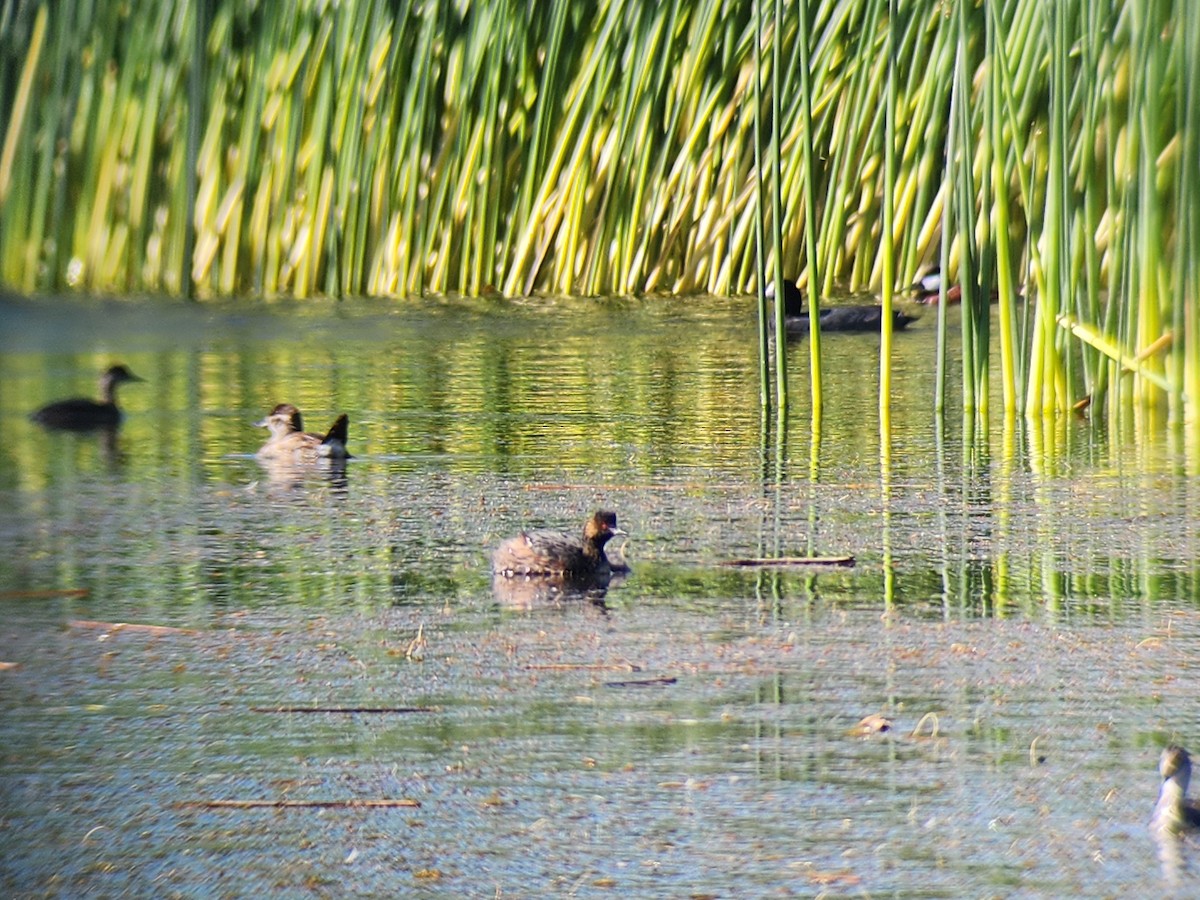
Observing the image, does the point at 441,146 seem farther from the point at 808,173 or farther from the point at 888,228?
the point at 808,173

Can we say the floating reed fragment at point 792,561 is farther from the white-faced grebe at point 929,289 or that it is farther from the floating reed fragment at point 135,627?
the white-faced grebe at point 929,289

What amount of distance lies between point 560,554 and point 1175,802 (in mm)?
1693

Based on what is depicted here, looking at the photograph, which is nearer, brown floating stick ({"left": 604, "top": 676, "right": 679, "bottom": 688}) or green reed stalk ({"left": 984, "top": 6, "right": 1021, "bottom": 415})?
brown floating stick ({"left": 604, "top": 676, "right": 679, "bottom": 688})

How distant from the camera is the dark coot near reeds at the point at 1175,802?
217cm

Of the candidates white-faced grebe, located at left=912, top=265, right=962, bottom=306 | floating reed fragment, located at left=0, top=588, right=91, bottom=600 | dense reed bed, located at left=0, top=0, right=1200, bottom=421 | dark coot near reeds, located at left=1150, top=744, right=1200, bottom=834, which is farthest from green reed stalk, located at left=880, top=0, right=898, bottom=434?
white-faced grebe, located at left=912, top=265, right=962, bottom=306

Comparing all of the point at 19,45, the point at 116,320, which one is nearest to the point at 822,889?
the point at 116,320

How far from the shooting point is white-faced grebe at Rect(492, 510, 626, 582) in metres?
3.70

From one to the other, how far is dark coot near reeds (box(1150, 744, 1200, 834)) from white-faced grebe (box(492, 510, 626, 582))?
5.41 ft

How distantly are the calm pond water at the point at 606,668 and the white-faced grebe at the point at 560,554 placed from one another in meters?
0.09

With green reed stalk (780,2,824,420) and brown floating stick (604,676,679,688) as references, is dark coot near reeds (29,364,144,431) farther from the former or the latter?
brown floating stick (604,676,679,688)

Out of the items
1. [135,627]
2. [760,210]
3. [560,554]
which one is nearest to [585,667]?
[560,554]

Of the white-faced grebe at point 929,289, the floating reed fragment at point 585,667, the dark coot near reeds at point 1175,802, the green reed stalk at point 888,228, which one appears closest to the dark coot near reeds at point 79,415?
the green reed stalk at point 888,228

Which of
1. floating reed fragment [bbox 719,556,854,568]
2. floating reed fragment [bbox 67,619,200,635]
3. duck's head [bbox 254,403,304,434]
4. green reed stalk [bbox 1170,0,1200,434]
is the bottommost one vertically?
floating reed fragment [bbox 67,619,200,635]

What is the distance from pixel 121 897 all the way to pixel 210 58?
10578 millimetres
